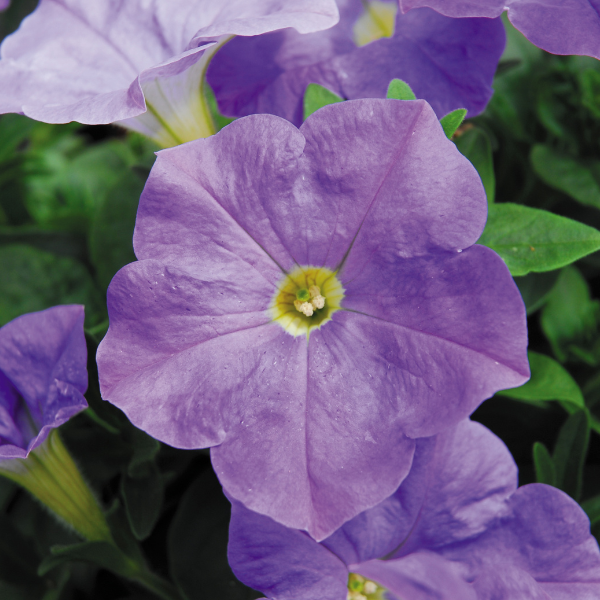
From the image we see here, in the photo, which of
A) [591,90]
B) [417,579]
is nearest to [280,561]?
[417,579]

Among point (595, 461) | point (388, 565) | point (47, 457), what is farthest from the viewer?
point (595, 461)

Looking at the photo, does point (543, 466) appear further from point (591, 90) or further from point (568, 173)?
point (591, 90)

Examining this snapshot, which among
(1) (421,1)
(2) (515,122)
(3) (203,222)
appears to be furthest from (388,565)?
(2) (515,122)

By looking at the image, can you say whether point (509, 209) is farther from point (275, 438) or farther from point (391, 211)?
point (275, 438)

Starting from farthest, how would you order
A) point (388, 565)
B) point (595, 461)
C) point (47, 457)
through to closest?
point (595, 461)
point (47, 457)
point (388, 565)

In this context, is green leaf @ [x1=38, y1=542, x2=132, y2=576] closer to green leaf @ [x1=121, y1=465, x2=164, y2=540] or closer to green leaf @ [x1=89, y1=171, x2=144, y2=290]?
green leaf @ [x1=121, y1=465, x2=164, y2=540]

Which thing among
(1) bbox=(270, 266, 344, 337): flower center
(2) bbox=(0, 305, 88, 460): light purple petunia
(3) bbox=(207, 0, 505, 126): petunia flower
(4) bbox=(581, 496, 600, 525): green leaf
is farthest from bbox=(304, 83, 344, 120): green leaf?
(4) bbox=(581, 496, 600, 525): green leaf
